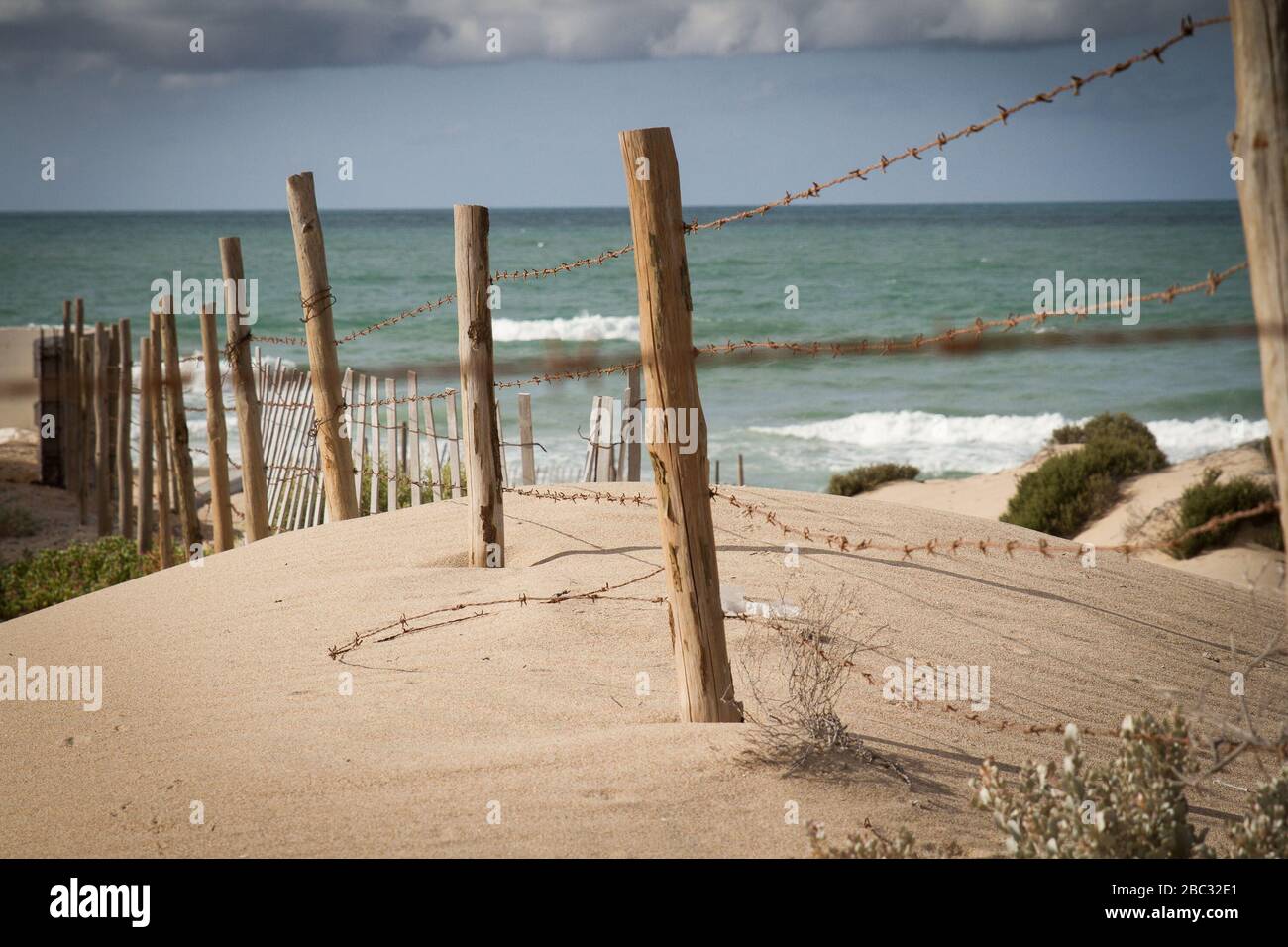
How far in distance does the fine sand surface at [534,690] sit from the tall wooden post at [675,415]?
277mm

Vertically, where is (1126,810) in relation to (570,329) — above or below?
below

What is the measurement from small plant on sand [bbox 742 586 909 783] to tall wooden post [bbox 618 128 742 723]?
23 centimetres

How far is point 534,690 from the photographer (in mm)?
4094

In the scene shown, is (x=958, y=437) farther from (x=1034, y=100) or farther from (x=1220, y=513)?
(x=1034, y=100)

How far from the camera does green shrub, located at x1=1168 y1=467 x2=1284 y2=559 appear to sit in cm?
980

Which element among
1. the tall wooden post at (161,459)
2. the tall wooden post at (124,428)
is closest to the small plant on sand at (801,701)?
the tall wooden post at (161,459)

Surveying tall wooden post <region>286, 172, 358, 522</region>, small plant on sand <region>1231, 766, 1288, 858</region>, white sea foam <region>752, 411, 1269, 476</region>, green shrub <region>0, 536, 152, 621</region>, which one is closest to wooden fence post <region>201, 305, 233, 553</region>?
tall wooden post <region>286, 172, 358, 522</region>

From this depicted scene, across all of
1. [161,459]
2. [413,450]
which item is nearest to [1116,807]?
[413,450]

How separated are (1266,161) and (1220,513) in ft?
29.1

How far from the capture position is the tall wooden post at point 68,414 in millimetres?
12633

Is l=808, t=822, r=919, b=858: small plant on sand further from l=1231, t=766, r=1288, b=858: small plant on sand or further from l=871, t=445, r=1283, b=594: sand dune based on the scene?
l=871, t=445, r=1283, b=594: sand dune

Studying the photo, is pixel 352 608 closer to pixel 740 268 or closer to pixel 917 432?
pixel 917 432

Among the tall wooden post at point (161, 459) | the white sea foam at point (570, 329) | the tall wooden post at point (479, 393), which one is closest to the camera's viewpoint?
the tall wooden post at point (479, 393)

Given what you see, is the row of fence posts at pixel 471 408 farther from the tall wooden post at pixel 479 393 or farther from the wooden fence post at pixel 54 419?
the wooden fence post at pixel 54 419
